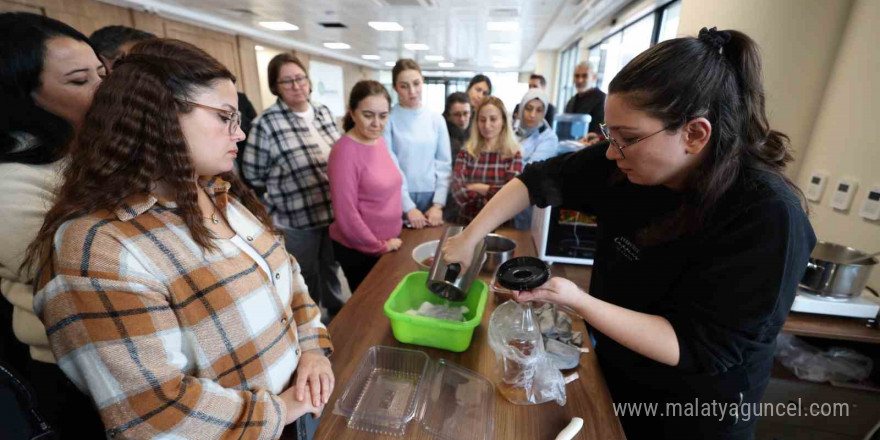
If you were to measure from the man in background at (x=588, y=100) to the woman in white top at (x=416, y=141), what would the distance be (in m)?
2.17

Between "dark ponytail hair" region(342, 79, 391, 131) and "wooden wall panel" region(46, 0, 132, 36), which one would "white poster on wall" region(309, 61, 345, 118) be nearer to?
"wooden wall panel" region(46, 0, 132, 36)

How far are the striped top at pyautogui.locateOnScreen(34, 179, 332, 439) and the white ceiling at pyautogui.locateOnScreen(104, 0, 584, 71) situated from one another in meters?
4.72

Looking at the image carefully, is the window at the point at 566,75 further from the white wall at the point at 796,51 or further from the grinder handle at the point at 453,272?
the grinder handle at the point at 453,272

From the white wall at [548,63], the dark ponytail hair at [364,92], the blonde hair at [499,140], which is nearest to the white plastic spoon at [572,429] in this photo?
the dark ponytail hair at [364,92]

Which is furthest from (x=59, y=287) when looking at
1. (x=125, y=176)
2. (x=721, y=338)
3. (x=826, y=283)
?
(x=826, y=283)

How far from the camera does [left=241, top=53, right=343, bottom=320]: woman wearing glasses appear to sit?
78.3 inches

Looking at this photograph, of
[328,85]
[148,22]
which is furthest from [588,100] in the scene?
[328,85]

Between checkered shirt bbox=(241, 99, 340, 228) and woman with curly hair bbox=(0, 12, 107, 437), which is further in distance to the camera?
checkered shirt bbox=(241, 99, 340, 228)

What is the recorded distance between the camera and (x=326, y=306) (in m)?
2.64

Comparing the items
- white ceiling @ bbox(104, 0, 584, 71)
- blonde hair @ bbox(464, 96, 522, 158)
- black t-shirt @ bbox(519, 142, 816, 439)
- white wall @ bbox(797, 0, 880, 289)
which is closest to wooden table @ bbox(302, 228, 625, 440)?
black t-shirt @ bbox(519, 142, 816, 439)

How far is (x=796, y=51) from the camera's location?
172 centimetres

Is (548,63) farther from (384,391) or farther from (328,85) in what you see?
(384,391)

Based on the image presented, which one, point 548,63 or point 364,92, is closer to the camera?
point 364,92

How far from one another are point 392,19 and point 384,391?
19.6ft
